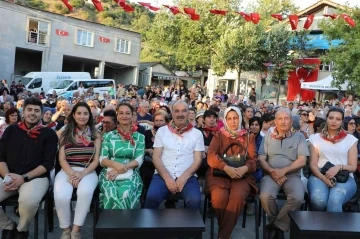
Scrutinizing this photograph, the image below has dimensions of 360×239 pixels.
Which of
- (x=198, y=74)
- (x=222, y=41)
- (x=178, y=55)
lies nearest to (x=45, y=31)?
(x=178, y=55)

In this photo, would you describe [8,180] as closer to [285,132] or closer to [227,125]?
[227,125]

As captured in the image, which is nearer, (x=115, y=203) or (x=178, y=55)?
(x=115, y=203)

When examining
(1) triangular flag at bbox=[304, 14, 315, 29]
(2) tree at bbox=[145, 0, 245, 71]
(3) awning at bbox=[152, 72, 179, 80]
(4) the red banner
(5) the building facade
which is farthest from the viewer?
(3) awning at bbox=[152, 72, 179, 80]

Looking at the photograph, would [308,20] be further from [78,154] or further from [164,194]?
[78,154]

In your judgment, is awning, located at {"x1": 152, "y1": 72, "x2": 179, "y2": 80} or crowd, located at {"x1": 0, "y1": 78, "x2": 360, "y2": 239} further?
awning, located at {"x1": 152, "y1": 72, "x2": 179, "y2": 80}

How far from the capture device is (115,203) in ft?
Answer: 11.9

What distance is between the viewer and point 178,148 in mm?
4086

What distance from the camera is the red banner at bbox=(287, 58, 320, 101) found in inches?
965

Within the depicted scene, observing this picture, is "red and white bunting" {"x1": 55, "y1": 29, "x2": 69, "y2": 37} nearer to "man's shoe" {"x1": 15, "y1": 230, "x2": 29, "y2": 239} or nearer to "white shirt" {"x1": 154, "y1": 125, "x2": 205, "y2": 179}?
"white shirt" {"x1": 154, "y1": 125, "x2": 205, "y2": 179}

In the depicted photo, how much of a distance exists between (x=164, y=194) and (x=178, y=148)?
0.57 metres


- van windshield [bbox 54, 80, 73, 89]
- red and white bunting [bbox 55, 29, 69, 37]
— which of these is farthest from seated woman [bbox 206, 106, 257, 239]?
red and white bunting [bbox 55, 29, 69, 37]

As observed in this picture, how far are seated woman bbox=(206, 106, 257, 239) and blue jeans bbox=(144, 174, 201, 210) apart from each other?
17 centimetres

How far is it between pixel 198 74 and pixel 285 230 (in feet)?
110

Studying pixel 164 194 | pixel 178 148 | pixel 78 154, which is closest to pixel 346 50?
pixel 178 148
